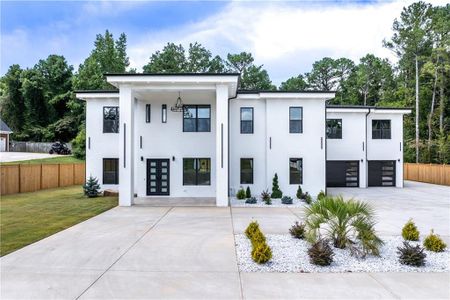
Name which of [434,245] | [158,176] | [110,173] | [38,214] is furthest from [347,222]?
[110,173]

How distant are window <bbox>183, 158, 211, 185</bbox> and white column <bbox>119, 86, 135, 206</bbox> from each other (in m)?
3.49

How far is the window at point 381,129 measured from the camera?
76.2 feet

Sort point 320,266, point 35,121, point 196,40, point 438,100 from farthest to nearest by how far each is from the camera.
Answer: point 35,121 < point 196,40 < point 438,100 < point 320,266

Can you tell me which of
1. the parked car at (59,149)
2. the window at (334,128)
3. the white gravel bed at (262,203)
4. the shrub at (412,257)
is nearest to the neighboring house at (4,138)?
the parked car at (59,149)

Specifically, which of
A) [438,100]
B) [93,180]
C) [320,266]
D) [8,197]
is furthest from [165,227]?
[438,100]

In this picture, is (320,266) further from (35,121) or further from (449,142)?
(35,121)

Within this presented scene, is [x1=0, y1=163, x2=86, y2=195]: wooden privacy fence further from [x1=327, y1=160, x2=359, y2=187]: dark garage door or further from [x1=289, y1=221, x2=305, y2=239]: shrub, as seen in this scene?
[x1=327, y1=160, x2=359, y2=187]: dark garage door

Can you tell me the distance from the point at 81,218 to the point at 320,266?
28.7ft

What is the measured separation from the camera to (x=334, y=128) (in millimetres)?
22625

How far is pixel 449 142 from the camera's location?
30.4m

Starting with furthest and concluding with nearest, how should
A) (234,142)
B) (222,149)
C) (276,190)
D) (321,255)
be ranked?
1. (234,142)
2. (276,190)
3. (222,149)
4. (321,255)

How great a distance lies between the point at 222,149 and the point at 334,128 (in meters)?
11.2

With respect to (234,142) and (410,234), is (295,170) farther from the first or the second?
(410,234)

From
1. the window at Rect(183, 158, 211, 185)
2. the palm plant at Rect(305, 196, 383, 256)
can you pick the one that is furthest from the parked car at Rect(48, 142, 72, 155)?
the palm plant at Rect(305, 196, 383, 256)
